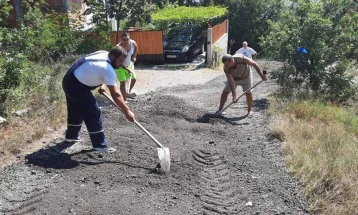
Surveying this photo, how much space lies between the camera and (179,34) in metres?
17.3

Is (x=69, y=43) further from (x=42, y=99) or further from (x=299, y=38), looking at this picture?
(x=299, y=38)

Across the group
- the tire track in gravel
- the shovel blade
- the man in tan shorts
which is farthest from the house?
the shovel blade

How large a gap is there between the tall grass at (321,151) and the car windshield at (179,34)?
9196mm

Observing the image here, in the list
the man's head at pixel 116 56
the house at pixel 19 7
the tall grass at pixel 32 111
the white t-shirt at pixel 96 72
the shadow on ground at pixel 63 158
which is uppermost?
the house at pixel 19 7

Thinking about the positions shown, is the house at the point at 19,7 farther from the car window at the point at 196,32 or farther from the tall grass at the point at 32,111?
the tall grass at the point at 32,111

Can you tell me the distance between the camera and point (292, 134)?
254 inches

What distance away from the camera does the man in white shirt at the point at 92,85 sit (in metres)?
5.06

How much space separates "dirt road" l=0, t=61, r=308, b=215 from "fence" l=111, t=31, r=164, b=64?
8.73 metres

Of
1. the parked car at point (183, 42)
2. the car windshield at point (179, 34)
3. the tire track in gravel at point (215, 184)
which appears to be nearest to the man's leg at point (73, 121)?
the tire track in gravel at point (215, 184)

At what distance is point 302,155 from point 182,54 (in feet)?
37.7

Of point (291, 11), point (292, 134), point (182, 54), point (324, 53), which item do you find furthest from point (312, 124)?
point (182, 54)

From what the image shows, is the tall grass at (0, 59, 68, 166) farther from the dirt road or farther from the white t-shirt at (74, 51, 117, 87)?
the white t-shirt at (74, 51, 117, 87)

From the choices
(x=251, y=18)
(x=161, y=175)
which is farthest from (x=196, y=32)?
(x=161, y=175)

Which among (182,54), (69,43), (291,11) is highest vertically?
(291,11)
